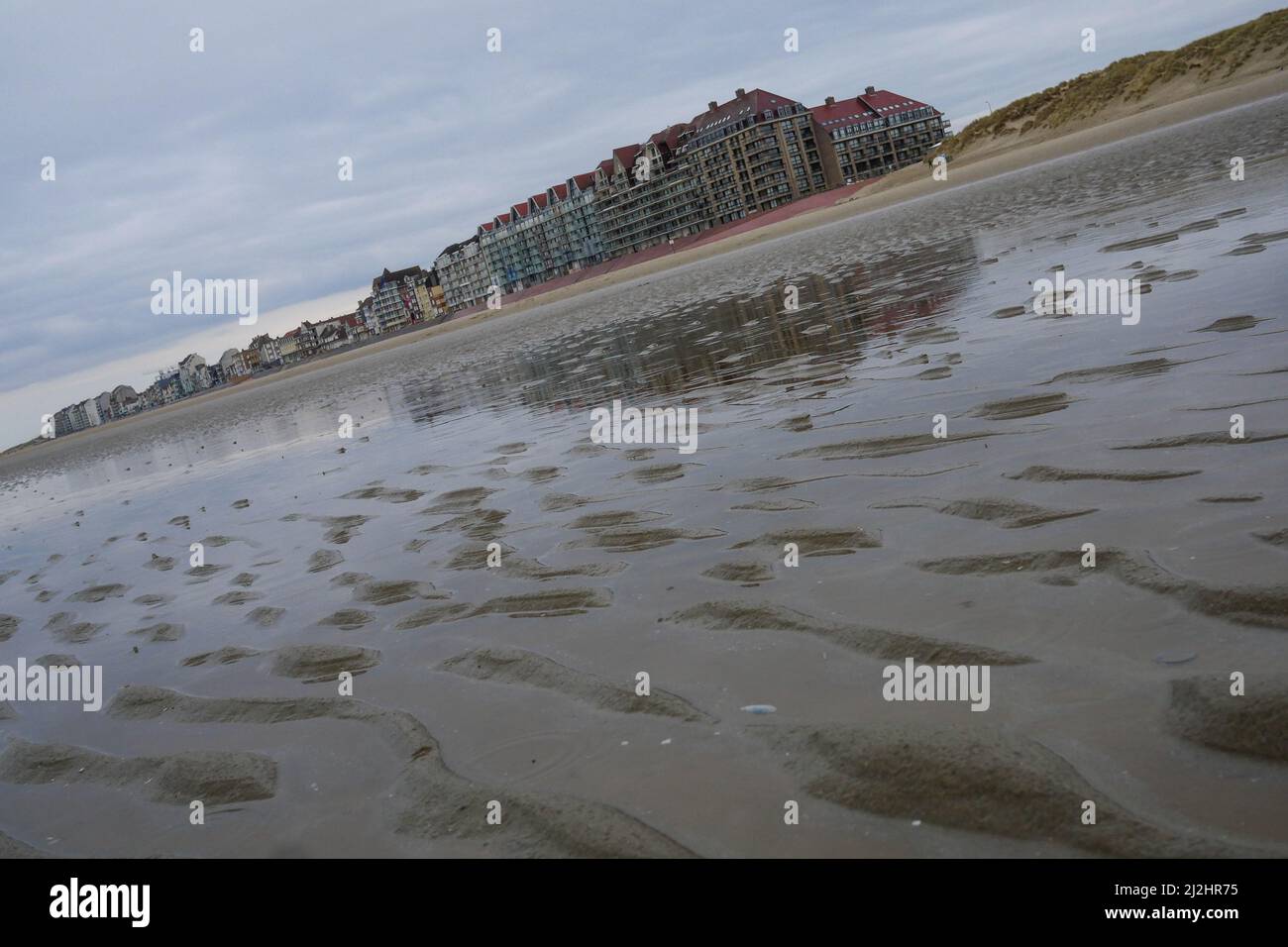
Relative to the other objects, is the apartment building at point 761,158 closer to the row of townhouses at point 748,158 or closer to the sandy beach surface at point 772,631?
the row of townhouses at point 748,158

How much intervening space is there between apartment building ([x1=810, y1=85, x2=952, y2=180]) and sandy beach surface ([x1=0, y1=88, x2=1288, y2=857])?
523 ft

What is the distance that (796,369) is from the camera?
13.4m

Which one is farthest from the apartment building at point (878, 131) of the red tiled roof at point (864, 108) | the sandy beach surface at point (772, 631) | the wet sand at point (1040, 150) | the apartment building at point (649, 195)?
the sandy beach surface at point (772, 631)

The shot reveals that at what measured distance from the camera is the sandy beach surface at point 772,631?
11.3 feet

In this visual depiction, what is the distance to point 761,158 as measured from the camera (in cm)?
15412

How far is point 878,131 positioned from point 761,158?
2523 cm

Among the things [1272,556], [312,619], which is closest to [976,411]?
[1272,556]

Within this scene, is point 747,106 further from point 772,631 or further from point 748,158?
point 772,631

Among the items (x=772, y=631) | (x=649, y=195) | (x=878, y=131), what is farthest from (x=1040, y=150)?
(x=772, y=631)

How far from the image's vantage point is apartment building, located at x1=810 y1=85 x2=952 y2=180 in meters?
162

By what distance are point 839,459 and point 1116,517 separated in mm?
3071

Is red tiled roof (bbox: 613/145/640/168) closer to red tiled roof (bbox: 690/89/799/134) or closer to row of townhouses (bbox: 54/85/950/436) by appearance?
row of townhouses (bbox: 54/85/950/436)

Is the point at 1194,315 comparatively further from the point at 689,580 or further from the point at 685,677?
the point at 685,677

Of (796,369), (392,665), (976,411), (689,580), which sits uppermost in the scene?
(796,369)
